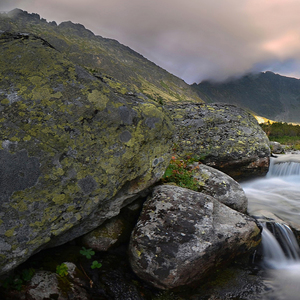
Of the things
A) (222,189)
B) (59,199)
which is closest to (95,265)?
(59,199)

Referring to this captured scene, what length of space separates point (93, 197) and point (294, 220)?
722 centimetres

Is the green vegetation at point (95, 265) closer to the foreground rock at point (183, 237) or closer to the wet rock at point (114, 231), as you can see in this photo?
Result: the wet rock at point (114, 231)

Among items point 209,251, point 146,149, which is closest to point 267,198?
point 209,251

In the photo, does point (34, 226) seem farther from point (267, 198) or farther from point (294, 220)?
point (267, 198)

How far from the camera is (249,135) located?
11.0 m

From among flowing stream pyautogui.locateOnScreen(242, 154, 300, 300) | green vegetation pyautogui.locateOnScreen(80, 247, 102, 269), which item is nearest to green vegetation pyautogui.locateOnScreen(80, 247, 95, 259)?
green vegetation pyautogui.locateOnScreen(80, 247, 102, 269)

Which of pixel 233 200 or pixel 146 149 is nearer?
pixel 146 149

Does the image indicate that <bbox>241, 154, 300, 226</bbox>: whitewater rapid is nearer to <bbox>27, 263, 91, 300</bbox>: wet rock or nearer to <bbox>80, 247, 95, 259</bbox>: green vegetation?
<bbox>80, 247, 95, 259</bbox>: green vegetation

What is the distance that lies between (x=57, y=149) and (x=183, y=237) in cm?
300

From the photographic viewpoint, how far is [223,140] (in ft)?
34.7

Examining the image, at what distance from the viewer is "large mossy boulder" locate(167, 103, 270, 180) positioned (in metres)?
10.3

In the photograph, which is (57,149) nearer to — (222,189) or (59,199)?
(59,199)

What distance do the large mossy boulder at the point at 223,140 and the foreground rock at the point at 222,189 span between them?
7.89ft

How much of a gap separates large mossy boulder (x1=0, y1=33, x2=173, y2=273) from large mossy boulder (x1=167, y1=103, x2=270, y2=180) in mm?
5795
